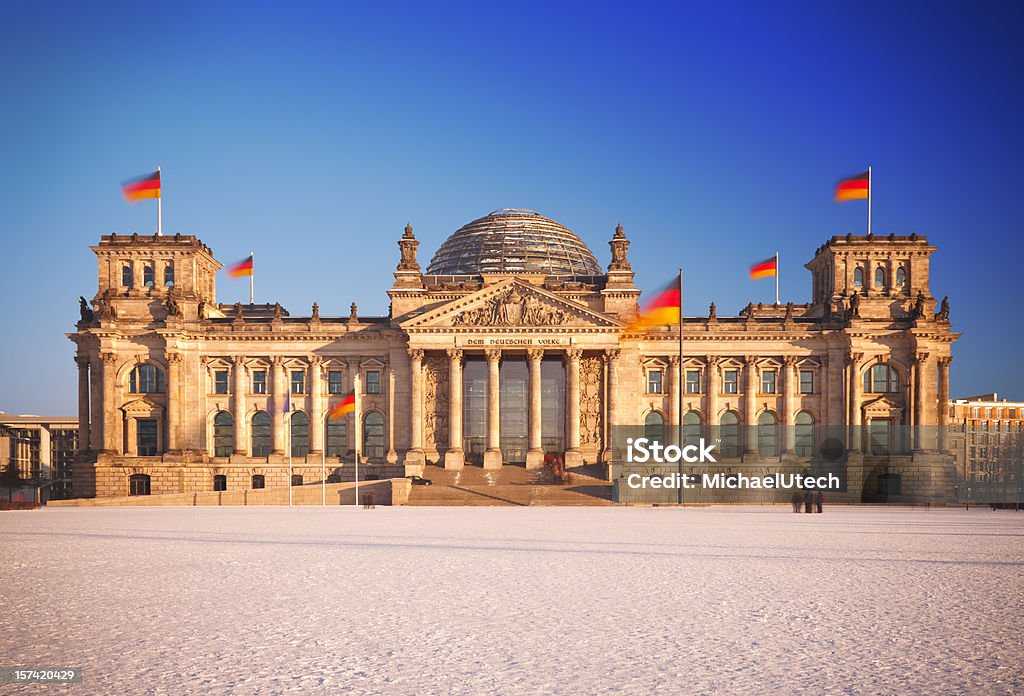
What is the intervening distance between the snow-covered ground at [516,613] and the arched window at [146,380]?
42.0 metres

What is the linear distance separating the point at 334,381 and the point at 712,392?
3210 centimetres

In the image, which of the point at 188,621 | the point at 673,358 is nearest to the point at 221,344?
the point at 673,358

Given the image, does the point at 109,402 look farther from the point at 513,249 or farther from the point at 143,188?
the point at 513,249

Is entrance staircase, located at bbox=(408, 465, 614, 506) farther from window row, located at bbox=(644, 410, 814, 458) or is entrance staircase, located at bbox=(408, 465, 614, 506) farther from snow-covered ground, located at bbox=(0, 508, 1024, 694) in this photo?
snow-covered ground, located at bbox=(0, 508, 1024, 694)

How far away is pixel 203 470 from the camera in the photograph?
212ft

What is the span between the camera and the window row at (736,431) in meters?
67.6

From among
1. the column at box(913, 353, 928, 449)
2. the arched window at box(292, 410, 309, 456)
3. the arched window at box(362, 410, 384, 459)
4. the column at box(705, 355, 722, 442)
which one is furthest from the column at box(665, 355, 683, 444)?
the arched window at box(292, 410, 309, 456)

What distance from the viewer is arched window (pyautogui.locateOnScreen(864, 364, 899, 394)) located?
2628 inches

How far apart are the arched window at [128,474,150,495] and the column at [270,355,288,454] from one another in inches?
388

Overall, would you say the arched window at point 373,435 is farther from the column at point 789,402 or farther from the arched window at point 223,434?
the column at point 789,402

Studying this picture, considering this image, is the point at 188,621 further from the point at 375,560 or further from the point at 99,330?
the point at 99,330

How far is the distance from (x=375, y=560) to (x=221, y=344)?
168ft

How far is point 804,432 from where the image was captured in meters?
68.2

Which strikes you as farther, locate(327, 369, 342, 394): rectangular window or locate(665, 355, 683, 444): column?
locate(327, 369, 342, 394): rectangular window
